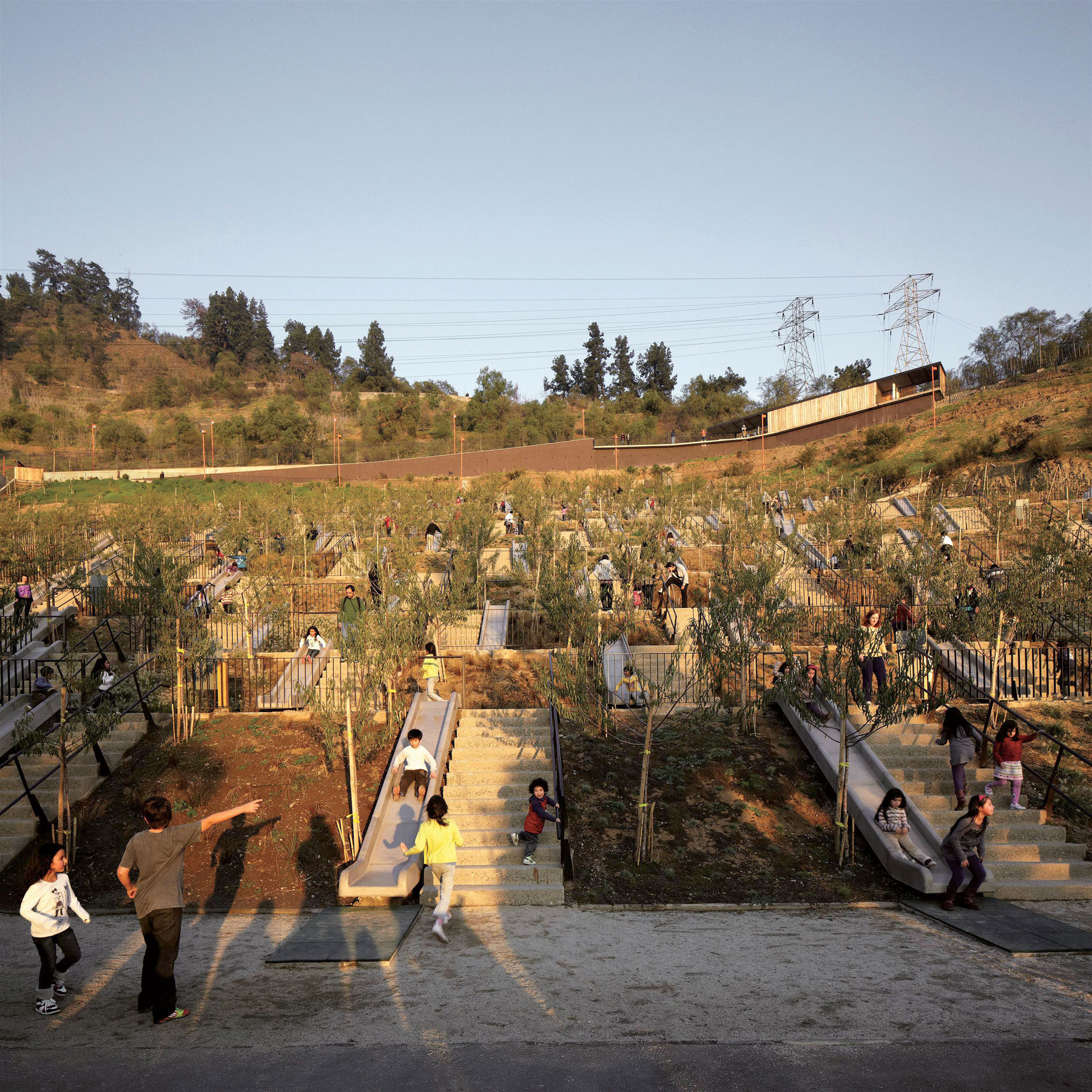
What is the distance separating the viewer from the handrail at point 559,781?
31.9 ft

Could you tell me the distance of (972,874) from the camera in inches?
350

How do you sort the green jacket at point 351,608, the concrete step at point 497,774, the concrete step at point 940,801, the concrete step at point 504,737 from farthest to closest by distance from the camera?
the green jacket at point 351,608, the concrete step at point 504,737, the concrete step at point 497,774, the concrete step at point 940,801

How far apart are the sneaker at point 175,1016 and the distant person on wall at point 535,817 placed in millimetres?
4773

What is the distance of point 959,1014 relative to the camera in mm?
5621

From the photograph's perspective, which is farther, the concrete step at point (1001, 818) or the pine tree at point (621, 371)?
the pine tree at point (621, 371)

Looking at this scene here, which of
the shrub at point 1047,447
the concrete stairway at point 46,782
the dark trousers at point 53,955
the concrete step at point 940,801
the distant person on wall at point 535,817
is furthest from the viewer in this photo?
the shrub at point 1047,447

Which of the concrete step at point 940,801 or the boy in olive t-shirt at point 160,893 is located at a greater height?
the boy in olive t-shirt at point 160,893

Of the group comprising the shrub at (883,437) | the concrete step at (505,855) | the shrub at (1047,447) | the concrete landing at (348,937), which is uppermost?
the shrub at (883,437)

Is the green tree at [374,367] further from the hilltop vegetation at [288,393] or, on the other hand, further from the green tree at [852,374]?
the green tree at [852,374]

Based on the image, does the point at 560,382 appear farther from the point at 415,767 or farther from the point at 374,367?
the point at 415,767

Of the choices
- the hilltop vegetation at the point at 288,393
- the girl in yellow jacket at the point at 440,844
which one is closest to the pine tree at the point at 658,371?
the hilltop vegetation at the point at 288,393

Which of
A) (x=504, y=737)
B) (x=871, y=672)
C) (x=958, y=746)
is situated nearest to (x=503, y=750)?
(x=504, y=737)

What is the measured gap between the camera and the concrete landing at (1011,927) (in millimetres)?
7266

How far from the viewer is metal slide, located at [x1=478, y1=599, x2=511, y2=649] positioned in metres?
17.7
